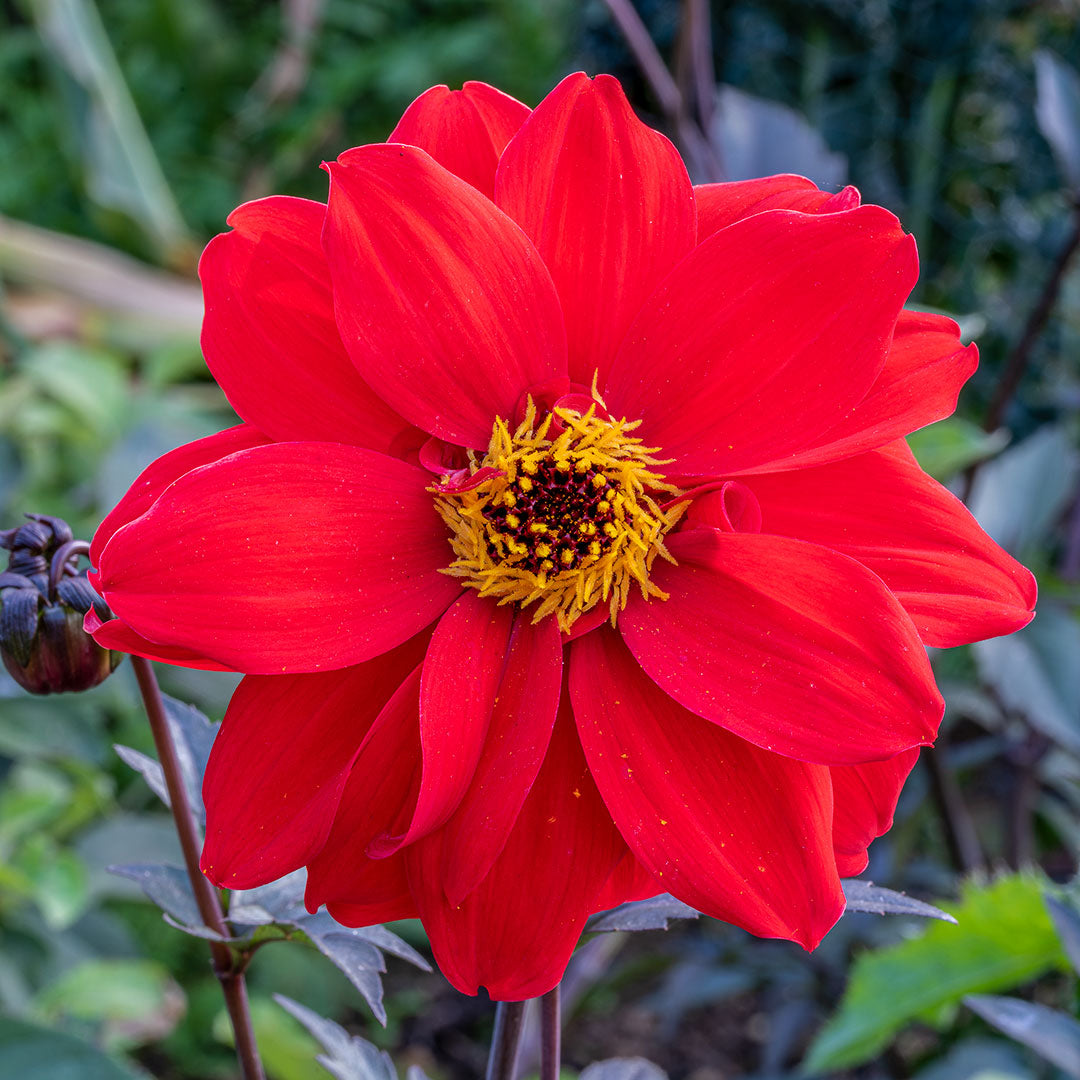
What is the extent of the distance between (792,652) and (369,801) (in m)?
0.13

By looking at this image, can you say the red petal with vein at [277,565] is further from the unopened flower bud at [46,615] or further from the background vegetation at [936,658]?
the background vegetation at [936,658]

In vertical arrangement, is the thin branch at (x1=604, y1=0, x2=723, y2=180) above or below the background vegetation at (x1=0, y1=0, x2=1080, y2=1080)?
above

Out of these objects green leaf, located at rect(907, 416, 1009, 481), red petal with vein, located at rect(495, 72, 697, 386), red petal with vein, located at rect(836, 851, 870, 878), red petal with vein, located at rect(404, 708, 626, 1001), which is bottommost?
green leaf, located at rect(907, 416, 1009, 481)

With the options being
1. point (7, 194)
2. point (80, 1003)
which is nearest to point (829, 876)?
point (80, 1003)

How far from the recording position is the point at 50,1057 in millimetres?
569

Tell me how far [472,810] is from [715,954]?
79 centimetres

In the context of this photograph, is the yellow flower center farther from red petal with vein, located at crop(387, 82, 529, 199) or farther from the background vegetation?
the background vegetation

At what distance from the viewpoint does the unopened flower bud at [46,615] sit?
1.13 feet

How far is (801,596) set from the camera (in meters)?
0.32

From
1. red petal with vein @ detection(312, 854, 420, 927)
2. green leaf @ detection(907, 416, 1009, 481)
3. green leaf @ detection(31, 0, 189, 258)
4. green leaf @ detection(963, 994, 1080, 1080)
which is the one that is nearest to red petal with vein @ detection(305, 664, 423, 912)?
red petal with vein @ detection(312, 854, 420, 927)

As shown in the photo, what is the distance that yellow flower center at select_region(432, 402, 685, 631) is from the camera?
1.12 ft

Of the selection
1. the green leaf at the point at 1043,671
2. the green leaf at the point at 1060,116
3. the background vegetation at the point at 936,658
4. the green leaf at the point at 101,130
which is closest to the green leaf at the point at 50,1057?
the background vegetation at the point at 936,658

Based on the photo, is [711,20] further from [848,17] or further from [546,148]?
[546,148]

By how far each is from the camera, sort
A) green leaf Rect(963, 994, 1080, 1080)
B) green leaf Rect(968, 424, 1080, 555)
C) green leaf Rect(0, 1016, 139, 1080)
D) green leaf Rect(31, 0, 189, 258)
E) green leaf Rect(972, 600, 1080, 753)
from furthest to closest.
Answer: green leaf Rect(31, 0, 189, 258) < green leaf Rect(968, 424, 1080, 555) < green leaf Rect(972, 600, 1080, 753) < green leaf Rect(0, 1016, 139, 1080) < green leaf Rect(963, 994, 1080, 1080)
